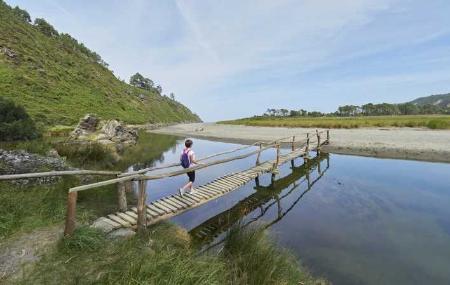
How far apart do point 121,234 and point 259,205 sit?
7315mm

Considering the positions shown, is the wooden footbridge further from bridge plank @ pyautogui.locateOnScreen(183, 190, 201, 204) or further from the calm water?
the calm water

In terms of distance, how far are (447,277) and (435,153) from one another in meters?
18.3

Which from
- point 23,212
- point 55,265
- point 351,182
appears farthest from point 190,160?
point 351,182

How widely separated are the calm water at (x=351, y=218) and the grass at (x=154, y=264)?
3.10ft

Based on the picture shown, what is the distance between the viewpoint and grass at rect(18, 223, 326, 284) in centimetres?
446

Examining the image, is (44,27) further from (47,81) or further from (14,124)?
Answer: (14,124)

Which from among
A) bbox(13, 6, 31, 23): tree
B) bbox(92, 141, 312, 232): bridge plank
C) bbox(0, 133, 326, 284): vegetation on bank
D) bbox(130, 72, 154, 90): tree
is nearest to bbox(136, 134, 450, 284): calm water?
bbox(92, 141, 312, 232): bridge plank

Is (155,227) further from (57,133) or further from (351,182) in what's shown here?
(57,133)

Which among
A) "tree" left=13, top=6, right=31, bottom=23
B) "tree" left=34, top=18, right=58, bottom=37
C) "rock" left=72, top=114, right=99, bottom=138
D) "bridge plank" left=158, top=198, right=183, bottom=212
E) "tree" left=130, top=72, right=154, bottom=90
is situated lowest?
"bridge plank" left=158, top=198, right=183, bottom=212

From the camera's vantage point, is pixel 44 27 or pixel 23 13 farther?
pixel 23 13

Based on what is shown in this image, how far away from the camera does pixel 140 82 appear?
6550 inches

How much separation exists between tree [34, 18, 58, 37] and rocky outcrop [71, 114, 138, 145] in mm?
74566

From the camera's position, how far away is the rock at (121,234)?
640 centimetres


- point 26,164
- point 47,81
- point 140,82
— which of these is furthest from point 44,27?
point 26,164
